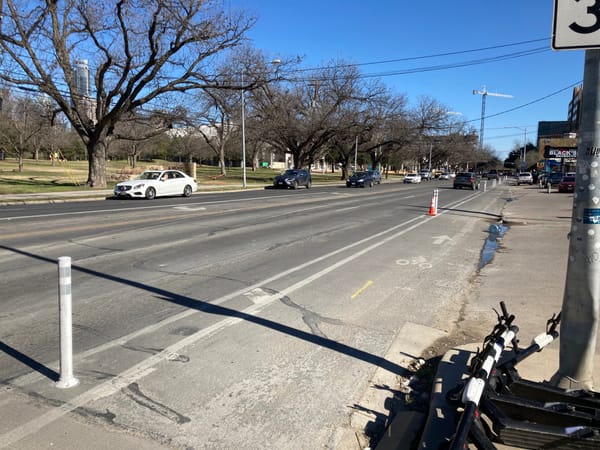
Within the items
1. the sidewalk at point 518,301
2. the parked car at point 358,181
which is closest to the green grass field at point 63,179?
the parked car at point 358,181

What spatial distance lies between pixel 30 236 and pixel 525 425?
427 inches

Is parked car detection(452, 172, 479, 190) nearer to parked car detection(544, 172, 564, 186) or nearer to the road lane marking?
parked car detection(544, 172, 564, 186)

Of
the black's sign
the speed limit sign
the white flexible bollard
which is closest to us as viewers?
the speed limit sign

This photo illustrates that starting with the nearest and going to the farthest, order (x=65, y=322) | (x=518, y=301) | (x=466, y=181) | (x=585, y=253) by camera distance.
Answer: (x=585, y=253)
(x=65, y=322)
(x=518, y=301)
(x=466, y=181)

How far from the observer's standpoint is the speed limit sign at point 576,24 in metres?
2.96

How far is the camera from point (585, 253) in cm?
315

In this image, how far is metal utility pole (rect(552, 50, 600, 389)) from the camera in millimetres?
3084

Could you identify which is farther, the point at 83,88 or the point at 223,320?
the point at 83,88

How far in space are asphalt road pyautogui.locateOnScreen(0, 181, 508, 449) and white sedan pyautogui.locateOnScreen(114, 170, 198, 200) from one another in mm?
10893

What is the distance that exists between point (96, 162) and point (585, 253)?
30161mm

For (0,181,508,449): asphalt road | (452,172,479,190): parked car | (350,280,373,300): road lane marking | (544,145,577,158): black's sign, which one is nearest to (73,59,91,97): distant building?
(0,181,508,449): asphalt road

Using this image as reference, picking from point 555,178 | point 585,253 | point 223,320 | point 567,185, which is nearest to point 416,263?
point 223,320

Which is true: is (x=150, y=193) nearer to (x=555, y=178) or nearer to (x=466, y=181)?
(x=466, y=181)

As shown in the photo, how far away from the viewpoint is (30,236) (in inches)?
412
